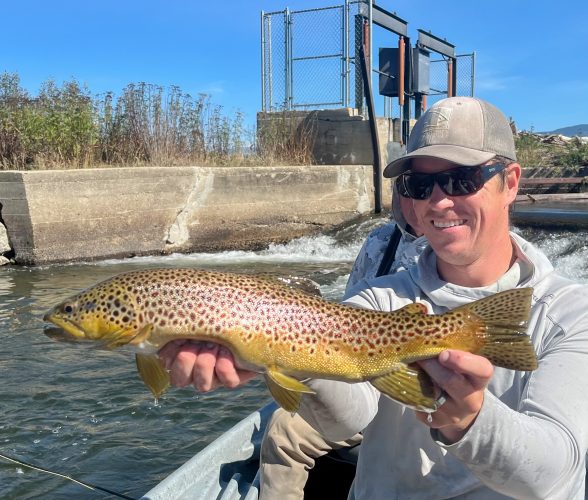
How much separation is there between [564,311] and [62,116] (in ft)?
46.7

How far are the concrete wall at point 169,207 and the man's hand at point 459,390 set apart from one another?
11.9 metres

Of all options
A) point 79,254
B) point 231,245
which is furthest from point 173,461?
point 231,245

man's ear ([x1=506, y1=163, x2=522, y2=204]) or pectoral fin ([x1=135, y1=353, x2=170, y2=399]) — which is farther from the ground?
man's ear ([x1=506, y1=163, x2=522, y2=204])

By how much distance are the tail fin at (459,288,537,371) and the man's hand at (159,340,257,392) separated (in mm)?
745

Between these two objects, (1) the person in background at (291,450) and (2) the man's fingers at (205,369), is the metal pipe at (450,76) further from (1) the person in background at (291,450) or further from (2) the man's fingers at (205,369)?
(2) the man's fingers at (205,369)

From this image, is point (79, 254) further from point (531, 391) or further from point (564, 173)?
point (564, 173)

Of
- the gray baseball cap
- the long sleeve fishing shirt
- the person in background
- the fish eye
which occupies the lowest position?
the person in background

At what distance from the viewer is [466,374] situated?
171cm

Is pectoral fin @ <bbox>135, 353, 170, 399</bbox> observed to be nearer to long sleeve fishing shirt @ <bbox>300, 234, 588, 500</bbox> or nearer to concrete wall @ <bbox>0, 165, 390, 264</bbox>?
long sleeve fishing shirt @ <bbox>300, 234, 588, 500</bbox>

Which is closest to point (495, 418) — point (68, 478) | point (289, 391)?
point (289, 391)

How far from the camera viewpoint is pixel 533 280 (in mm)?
2244

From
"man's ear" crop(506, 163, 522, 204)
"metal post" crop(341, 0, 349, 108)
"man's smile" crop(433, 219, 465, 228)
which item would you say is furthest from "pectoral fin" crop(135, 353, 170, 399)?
"metal post" crop(341, 0, 349, 108)

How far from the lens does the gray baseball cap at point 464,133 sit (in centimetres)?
227

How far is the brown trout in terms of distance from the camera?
1.98 meters
